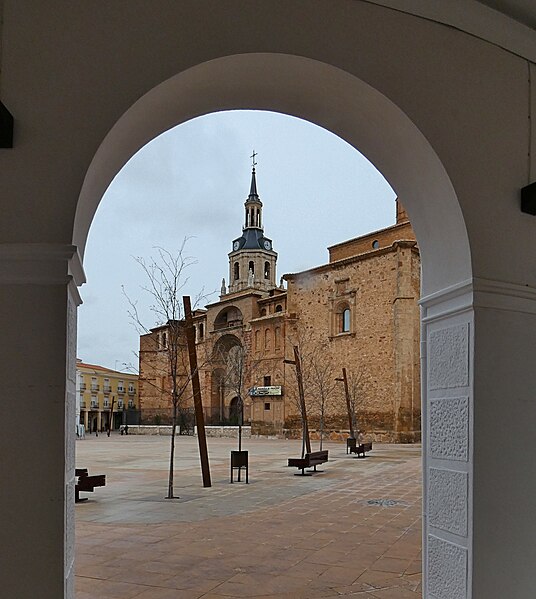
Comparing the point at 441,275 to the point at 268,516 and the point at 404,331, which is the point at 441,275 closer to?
the point at 268,516

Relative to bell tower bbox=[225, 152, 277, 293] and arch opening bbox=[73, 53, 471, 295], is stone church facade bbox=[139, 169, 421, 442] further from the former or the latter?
arch opening bbox=[73, 53, 471, 295]

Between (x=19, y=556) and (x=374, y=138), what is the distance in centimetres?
291

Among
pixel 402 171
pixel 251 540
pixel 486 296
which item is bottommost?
pixel 251 540

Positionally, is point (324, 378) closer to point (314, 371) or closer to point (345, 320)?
point (314, 371)

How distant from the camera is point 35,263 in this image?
281 centimetres

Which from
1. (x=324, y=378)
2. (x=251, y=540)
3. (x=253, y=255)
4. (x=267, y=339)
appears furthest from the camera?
(x=253, y=255)

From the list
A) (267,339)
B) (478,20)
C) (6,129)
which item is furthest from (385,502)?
(267,339)

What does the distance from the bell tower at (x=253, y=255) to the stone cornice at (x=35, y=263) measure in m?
58.6

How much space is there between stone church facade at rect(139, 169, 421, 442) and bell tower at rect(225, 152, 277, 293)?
16222 millimetres

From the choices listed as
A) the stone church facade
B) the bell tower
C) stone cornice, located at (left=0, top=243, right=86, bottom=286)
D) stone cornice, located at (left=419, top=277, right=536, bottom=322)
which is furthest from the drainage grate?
the bell tower

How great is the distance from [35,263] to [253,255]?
60606 mm

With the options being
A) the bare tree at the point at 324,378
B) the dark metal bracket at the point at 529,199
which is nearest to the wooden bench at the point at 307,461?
the dark metal bracket at the point at 529,199

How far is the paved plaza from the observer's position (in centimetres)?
512

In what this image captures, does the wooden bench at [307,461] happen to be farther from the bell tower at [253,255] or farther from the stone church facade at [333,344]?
the bell tower at [253,255]
